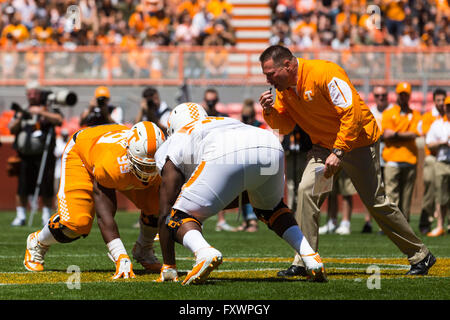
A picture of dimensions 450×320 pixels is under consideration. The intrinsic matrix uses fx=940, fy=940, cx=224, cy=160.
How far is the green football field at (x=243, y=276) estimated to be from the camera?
21.7 ft

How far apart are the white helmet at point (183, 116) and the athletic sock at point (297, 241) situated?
1.14m

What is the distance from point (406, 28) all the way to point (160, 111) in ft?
33.3

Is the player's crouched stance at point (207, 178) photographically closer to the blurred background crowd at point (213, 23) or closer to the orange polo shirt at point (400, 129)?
the orange polo shirt at point (400, 129)

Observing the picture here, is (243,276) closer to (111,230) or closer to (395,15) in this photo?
(111,230)

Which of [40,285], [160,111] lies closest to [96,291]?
[40,285]

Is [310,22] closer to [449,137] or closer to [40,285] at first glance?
[449,137]

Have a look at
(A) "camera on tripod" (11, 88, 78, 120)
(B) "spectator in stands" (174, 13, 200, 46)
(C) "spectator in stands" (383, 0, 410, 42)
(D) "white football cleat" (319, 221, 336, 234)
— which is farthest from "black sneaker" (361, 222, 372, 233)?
(C) "spectator in stands" (383, 0, 410, 42)

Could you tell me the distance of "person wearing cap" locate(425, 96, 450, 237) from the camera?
552 inches

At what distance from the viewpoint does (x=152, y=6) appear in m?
24.3

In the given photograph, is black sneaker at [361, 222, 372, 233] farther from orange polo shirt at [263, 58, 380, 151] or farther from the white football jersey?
the white football jersey

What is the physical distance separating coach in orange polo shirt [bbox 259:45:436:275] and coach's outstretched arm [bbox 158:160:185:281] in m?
1.21

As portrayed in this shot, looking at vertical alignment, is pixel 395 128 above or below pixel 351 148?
below

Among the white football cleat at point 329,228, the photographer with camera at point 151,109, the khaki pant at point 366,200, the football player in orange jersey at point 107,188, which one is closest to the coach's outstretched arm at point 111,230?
the football player in orange jersey at point 107,188
